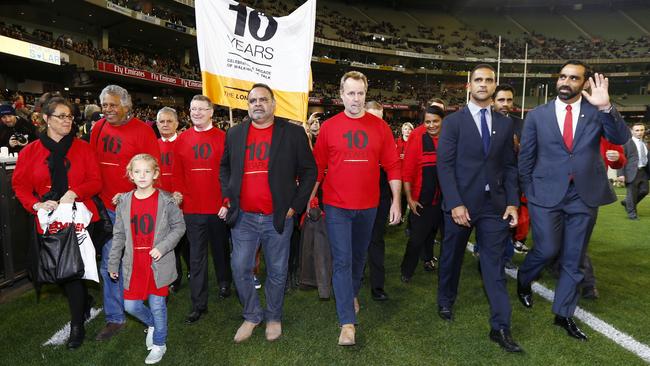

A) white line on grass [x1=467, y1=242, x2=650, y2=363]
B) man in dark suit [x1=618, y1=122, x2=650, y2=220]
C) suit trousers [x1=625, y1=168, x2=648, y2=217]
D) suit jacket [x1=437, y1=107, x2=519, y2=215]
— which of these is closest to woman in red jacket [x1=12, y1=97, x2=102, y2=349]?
suit jacket [x1=437, y1=107, x2=519, y2=215]

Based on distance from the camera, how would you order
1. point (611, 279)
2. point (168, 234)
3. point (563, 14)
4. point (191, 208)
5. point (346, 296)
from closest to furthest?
point (168, 234) → point (346, 296) → point (191, 208) → point (611, 279) → point (563, 14)

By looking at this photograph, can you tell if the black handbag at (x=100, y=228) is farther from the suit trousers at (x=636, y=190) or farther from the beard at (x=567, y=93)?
the suit trousers at (x=636, y=190)

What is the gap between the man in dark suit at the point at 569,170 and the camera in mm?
3312

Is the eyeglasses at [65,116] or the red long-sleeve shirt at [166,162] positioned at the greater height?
the eyeglasses at [65,116]

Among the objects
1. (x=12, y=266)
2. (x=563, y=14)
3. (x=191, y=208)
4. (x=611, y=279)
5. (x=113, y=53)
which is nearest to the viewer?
(x=191, y=208)

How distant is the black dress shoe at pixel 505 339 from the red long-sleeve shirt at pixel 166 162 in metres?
3.11

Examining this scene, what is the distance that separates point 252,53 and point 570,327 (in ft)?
13.4

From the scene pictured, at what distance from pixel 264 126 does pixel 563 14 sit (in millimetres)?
66275

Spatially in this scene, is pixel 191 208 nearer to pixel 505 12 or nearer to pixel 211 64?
pixel 211 64

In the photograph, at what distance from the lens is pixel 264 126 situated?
3445 mm

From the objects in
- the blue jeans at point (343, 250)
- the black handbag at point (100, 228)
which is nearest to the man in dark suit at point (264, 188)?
the blue jeans at point (343, 250)

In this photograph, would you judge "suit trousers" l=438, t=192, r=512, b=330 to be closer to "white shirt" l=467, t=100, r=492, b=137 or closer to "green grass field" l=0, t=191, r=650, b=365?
"green grass field" l=0, t=191, r=650, b=365

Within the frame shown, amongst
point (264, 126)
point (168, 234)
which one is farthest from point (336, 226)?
point (168, 234)

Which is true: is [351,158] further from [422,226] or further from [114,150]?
[114,150]
